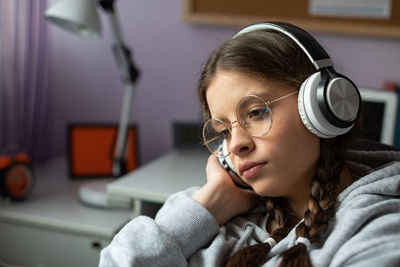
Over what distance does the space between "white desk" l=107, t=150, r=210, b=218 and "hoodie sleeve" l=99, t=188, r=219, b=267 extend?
38 centimetres

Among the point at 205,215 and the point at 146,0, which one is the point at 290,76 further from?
the point at 146,0

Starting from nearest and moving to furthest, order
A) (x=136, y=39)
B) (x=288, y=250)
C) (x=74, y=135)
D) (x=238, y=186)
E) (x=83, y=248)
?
(x=288, y=250) → (x=238, y=186) → (x=83, y=248) → (x=74, y=135) → (x=136, y=39)

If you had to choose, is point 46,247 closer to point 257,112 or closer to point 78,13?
point 78,13

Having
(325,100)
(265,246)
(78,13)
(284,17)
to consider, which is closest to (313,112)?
(325,100)

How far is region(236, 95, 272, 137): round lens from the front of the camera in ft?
2.26

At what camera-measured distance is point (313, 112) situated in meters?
0.65

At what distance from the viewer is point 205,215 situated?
0.79 meters

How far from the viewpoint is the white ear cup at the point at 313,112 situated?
2.15 ft

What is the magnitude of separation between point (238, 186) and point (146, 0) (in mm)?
1141

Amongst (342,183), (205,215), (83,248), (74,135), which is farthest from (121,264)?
(74,135)

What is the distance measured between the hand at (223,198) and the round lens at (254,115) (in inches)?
7.0

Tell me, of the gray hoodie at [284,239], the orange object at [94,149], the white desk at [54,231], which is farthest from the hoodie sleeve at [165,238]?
the orange object at [94,149]

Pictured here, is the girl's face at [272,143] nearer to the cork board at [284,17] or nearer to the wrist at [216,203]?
the wrist at [216,203]

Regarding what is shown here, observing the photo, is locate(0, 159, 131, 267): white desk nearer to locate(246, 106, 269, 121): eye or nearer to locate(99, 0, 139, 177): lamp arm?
locate(99, 0, 139, 177): lamp arm
